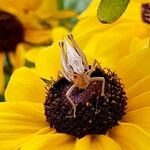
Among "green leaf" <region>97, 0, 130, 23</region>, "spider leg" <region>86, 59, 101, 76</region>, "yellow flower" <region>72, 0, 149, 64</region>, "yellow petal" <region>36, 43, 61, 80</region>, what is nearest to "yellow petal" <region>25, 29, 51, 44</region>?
"yellow flower" <region>72, 0, 149, 64</region>

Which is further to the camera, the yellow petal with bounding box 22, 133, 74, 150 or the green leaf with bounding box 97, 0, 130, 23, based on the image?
the yellow petal with bounding box 22, 133, 74, 150

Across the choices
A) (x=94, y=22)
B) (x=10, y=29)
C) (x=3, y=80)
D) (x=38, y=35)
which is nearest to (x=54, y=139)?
(x=94, y=22)

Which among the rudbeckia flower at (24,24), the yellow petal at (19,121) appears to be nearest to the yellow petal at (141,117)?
the yellow petal at (19,121)

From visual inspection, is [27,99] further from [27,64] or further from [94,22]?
[27,64]

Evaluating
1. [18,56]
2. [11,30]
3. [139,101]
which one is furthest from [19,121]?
[11,30]

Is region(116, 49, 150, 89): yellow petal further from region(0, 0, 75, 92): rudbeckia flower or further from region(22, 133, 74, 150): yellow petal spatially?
region(0, 0, 75, 92): rudbeckia flower

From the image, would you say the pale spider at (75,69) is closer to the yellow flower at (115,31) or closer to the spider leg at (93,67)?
the spider leg at (93,67)

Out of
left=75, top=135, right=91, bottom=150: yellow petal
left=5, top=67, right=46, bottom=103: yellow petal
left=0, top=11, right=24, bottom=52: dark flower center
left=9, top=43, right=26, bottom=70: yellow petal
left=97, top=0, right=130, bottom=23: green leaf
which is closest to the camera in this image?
left=97, top=0, right=130, bottom=23: green leaf

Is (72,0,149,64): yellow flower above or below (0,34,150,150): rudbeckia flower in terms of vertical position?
above
